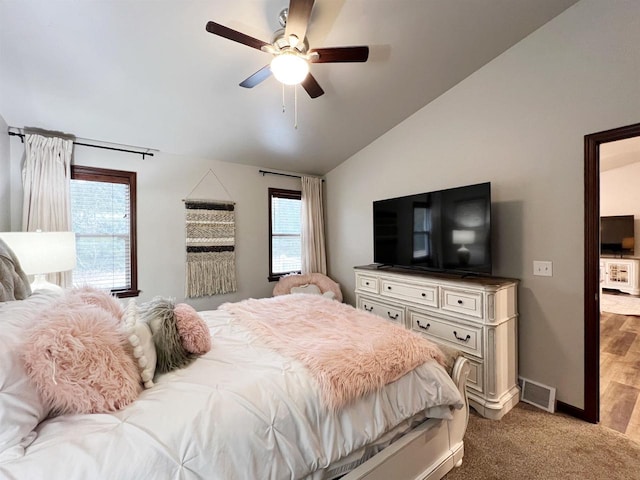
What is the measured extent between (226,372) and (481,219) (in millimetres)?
2219

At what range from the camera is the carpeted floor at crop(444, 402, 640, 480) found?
159cm

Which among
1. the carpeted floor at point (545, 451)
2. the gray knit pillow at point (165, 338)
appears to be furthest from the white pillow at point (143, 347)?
the carpeted floor at point (545, 451)

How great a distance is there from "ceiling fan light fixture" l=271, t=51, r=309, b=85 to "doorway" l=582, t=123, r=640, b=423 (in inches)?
82.8

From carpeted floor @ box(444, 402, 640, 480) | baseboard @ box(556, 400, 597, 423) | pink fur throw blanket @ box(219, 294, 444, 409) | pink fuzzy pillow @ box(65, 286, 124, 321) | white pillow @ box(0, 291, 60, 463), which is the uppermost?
pink fuzzy pillow @ box(65, 286, 124, 321)

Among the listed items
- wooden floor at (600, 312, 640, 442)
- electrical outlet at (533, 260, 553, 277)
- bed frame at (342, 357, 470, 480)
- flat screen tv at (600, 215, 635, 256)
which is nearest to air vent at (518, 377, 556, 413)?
wooden floor at (600, 312, 640, 442)

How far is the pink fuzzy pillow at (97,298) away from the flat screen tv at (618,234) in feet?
25.8

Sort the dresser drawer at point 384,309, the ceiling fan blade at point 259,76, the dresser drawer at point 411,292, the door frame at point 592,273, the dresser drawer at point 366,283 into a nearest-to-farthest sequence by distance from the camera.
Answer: the ceiling fan blade at point 259,76 < the door frame at point 592,273 < the dresser drawer at point 411,292 < the dresser drawer at point 384,309 < the dresser drawer at point 366,283

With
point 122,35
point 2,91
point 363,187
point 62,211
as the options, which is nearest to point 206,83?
point 122,35

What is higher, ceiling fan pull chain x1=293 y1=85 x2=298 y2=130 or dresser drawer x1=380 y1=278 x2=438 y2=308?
ceiling fan pull chain x1=293 y1=85 x2=298 y2=130

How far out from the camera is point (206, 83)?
2.37m

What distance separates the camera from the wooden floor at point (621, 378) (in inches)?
78.8

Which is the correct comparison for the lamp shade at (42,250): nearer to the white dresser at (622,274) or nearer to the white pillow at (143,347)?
the white pillow at (143,347)

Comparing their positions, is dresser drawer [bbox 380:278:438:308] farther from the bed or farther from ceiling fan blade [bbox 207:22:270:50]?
ceiling fan blade [bbox 207:22:270:50]

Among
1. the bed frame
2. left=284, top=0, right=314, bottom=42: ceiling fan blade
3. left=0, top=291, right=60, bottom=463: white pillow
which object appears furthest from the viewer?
left=284, top=0, right=314, bottom=42: ceiling fan blade
